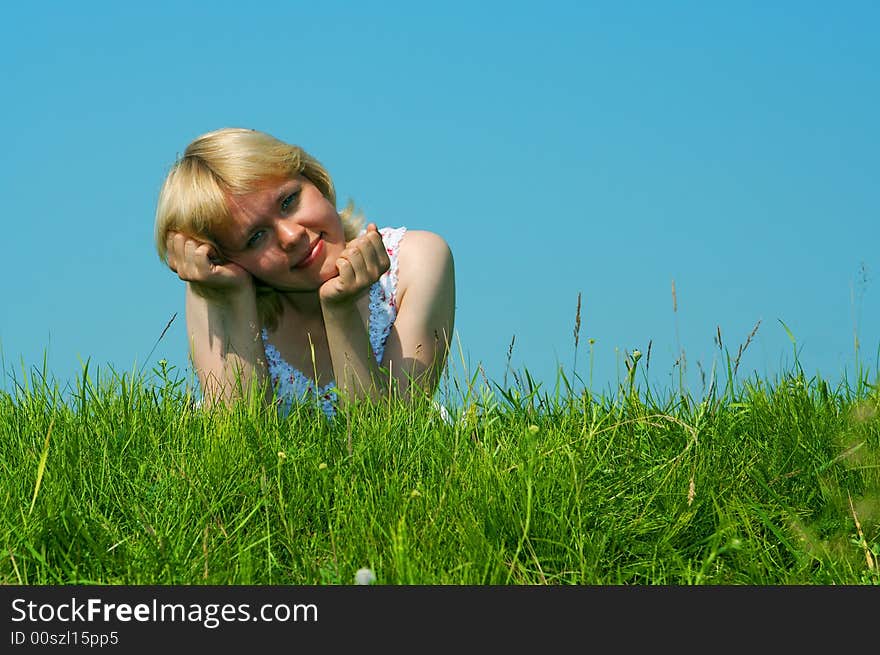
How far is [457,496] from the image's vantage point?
114 inches

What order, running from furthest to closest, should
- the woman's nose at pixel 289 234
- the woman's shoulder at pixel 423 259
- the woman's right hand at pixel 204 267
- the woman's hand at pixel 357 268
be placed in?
1. the woman's shoulder at pixel 423 259
2. the woman's right hand at pixel 204 267
3. the woman's nose at pixel 289 234
4. the woman's hand at pixel 357 268

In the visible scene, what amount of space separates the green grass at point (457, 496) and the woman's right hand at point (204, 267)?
46.1 inches

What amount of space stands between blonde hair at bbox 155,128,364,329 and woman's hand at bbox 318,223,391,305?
0.59 metres

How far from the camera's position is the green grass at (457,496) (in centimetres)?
274

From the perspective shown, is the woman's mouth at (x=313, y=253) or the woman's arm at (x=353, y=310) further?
the woman's mouth at (x=313, y=253)

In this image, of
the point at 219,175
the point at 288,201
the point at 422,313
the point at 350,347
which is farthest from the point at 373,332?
the point at 219,175

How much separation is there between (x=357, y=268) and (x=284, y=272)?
48 centimetres

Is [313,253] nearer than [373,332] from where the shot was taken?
Yes

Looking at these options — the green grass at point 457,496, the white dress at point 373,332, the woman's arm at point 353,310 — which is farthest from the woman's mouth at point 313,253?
the green grass at point 457,496

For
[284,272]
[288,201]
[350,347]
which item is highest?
[288,201]

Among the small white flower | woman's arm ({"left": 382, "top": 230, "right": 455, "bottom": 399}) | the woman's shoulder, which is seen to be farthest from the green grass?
the woman's shoulder

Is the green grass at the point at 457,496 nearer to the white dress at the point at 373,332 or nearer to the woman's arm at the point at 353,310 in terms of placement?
the woman's arm at the point at 353,310

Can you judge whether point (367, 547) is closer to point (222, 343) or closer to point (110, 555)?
point (110, 555)

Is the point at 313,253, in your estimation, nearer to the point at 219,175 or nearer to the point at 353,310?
the point at 353,310
